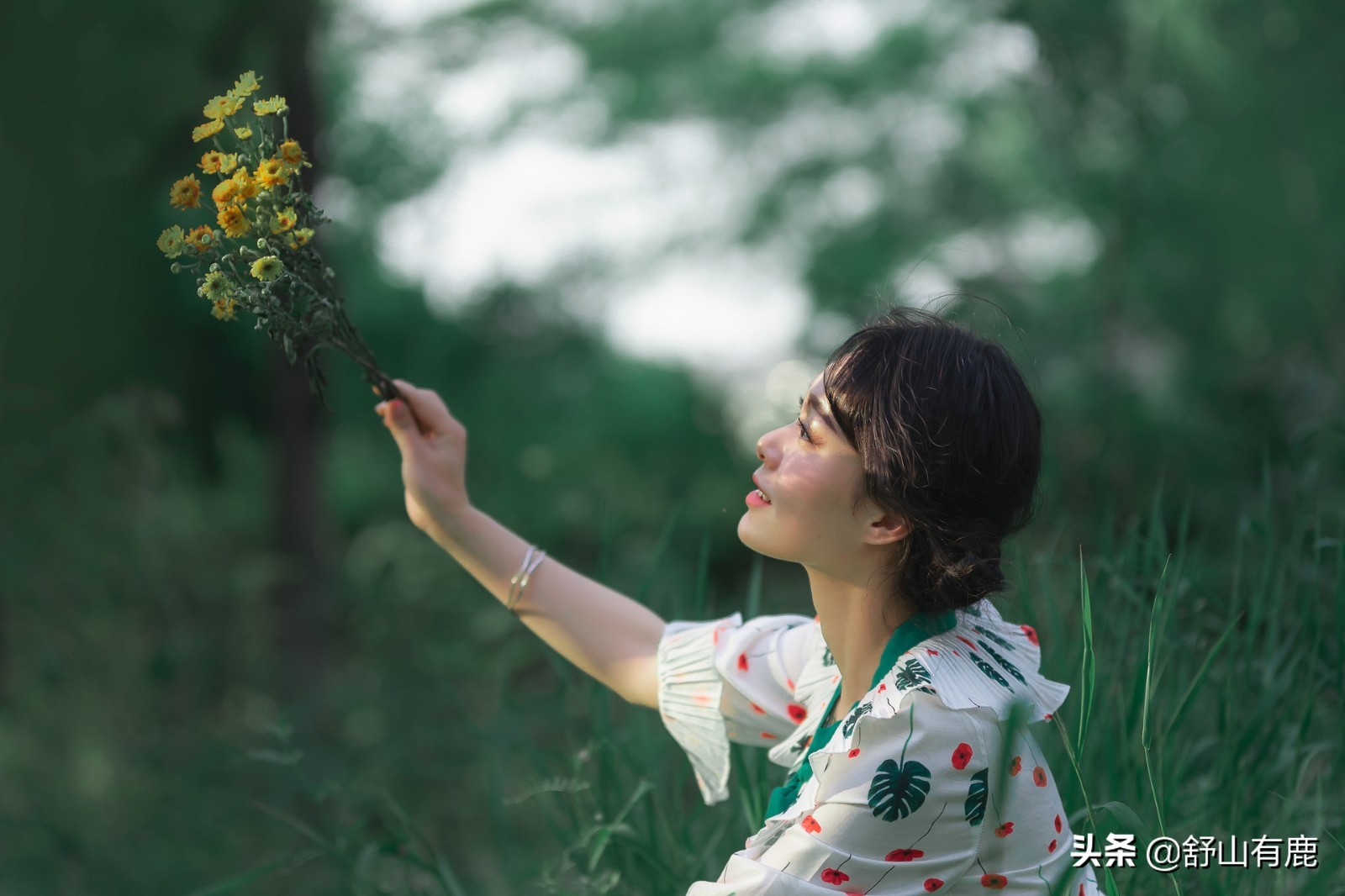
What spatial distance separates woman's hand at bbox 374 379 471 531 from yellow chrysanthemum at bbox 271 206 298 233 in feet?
0.78

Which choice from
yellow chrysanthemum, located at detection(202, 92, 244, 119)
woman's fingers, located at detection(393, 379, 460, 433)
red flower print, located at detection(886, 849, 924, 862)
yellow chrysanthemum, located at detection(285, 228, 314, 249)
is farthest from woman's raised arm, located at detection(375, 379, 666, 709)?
red flower print, located at detection(886, 849, 924, 862)

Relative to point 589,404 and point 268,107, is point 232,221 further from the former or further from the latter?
point 589,404

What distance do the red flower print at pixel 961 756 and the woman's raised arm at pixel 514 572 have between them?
454 millimetres

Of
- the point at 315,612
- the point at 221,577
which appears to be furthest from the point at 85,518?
the point at 315,612

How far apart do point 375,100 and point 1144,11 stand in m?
2.41

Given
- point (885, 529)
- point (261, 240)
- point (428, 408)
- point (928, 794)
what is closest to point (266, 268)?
point (261, 240)

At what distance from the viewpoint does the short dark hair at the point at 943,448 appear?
101 cm

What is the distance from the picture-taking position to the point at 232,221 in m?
1.00

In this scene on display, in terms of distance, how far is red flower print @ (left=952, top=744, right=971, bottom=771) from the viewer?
35.5 inches

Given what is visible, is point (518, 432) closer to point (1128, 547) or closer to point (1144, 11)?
point (1144, 11)

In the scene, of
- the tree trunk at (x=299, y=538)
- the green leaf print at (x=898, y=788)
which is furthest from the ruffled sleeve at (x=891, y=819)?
the tree trunk at (x=299, y=538)

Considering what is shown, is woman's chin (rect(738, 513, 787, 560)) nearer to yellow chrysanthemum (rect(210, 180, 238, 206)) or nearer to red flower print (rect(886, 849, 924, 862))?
red flower print (rect(886, 849, 924, 862))

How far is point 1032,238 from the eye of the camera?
483 centimetres

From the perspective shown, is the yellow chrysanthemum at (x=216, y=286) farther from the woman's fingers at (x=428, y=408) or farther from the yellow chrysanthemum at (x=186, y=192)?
the woman's fingers at (x=428, y=408)
